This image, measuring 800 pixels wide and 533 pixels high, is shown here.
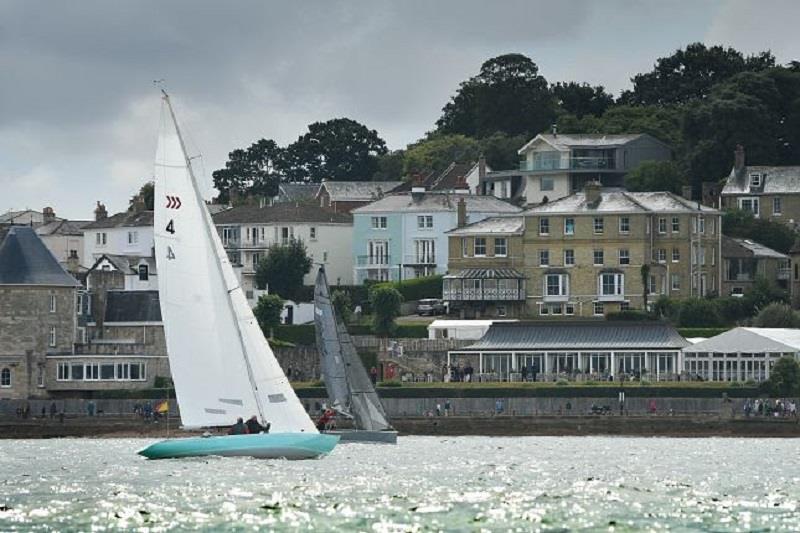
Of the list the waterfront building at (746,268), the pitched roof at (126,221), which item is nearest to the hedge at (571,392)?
the waterfront building at (746,268)

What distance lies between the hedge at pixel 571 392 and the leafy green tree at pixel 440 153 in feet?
214

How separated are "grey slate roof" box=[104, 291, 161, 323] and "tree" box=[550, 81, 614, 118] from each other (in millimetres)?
65590

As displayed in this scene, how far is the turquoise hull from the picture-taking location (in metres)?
65.1

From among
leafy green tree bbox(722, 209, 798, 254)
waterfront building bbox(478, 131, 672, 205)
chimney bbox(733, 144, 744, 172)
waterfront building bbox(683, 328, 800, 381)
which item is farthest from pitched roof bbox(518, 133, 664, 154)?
waterfront building bbox(683, 328, 800, 381)

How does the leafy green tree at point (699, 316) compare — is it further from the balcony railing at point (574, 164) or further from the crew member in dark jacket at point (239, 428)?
the crew member in dark jacket at point (239, 428)

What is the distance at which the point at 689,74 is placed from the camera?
556 feet

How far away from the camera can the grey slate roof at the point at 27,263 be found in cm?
10581

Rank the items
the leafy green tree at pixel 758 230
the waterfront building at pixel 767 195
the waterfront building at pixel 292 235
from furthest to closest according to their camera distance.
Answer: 1. the waterfront building at pixel 292 235
2. the waterfront building at pixel 767 195
3. the leafy green tree at pixel 758 230

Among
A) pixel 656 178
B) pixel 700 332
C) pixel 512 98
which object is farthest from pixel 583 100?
pixel 700 332

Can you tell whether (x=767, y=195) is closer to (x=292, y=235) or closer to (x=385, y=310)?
(x=292, y=235)

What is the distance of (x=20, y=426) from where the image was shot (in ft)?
325

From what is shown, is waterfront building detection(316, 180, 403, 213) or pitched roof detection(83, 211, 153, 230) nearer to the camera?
pitched roof detection(83, 211, 153, 230)

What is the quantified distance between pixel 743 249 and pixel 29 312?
1536 inches

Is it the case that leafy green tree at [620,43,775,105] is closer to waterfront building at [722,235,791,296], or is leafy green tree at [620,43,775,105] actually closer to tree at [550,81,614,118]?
tree at [550,81,614,118]
